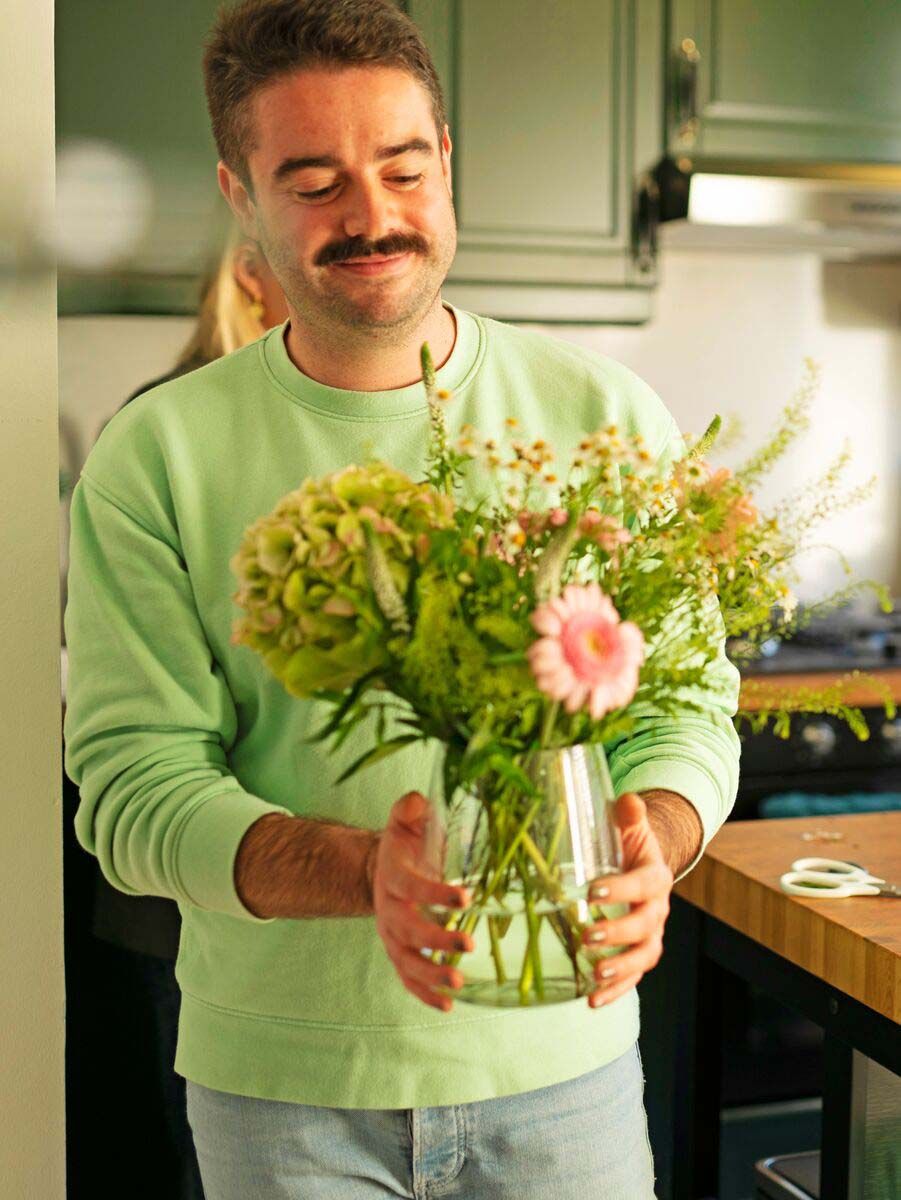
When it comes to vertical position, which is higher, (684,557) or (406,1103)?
(684,557)

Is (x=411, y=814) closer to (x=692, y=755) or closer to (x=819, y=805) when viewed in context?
(x=692, y=755)

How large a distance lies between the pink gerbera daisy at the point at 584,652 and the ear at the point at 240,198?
23.2 inches

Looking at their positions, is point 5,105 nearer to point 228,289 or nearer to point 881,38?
point 228,289

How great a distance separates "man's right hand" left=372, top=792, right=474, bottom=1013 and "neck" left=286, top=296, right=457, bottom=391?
1.41 ft

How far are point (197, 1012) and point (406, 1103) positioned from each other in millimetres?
193

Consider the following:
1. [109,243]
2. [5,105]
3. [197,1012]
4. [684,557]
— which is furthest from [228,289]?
[684,557]

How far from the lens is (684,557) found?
828mm

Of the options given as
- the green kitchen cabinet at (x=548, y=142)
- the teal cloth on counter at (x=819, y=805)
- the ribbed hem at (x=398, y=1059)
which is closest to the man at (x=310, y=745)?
the ribbed hem at (x=398, y=1059)

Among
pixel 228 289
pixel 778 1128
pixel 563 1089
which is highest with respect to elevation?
pixel 228 289

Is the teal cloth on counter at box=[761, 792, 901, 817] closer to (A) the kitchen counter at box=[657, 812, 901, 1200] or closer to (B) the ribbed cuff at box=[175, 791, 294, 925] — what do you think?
(A) the kitchen counter at box=[657, 812, 901, 1200]

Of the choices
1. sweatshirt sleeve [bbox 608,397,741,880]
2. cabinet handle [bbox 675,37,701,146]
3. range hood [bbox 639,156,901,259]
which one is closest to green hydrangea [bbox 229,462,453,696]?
sweatshirt sleeve [bbox 608,397,741,880]

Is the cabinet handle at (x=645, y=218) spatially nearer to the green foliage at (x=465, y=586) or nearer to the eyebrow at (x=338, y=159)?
the eyebrow at (x=338, y=159)

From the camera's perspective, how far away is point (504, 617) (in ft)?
2.55

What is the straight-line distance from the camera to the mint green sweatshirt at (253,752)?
3.61 feet
